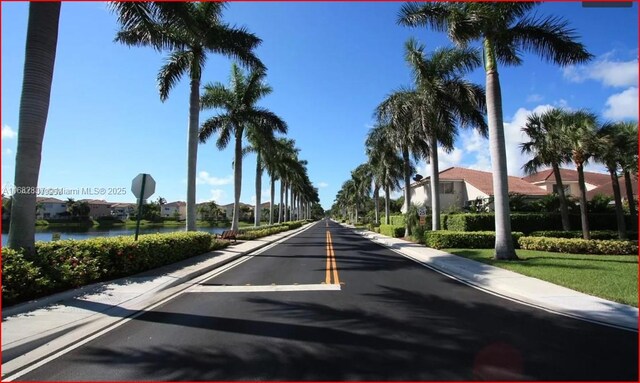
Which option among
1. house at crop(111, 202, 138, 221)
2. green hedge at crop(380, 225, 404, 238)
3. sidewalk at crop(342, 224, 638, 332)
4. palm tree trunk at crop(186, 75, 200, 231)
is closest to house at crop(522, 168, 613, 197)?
green hedge at crop(380, 225, 404, 238)

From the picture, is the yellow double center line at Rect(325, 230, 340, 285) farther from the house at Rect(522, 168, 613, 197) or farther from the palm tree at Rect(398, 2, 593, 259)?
the house at Rect(522, 168, 613, 197)

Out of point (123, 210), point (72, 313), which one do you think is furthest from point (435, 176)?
point (123, 210)

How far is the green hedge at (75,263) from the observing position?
8102 mm

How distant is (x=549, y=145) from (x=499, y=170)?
10492mm

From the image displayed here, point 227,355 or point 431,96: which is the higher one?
point 431,96

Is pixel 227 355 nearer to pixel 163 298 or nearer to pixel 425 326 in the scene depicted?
pixel 425 326

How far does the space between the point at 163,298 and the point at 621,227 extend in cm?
2286

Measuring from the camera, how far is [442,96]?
79.7 ft

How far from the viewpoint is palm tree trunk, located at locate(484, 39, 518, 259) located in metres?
15.9

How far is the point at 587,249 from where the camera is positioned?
1864cm

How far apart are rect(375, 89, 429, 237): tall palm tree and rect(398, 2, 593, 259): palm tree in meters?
7.48

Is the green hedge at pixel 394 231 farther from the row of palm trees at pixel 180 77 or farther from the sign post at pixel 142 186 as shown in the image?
the sign post at pixel 142 186

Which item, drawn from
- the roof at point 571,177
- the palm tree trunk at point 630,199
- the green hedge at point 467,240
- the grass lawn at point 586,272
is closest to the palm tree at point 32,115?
the grass lawn at point 586,272

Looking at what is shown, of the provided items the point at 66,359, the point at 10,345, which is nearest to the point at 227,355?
the point at 66,359
